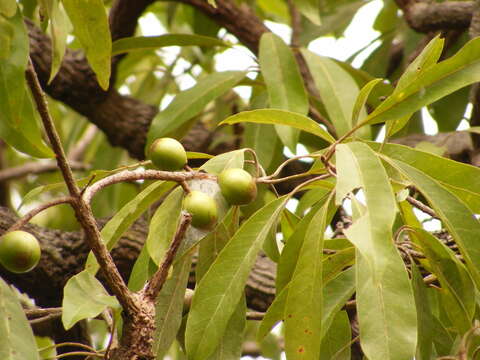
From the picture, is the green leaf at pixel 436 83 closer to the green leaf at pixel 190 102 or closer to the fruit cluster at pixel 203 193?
the fruit cluster at pixel 203 193

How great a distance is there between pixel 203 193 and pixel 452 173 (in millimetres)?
380

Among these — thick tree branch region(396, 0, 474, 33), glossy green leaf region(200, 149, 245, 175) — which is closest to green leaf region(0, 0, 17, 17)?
glossy green leaf region(200, 149, 245, 175)

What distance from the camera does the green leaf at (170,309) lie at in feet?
4.19

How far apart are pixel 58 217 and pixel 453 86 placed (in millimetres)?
2156

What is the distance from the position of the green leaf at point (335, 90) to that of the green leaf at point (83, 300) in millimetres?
879

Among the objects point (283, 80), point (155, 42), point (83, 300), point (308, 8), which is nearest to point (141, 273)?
point (83, 300)

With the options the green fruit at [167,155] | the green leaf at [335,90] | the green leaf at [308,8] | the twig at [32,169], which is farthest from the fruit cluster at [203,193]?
the twig at [32,169]

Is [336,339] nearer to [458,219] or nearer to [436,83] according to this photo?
[458,219]

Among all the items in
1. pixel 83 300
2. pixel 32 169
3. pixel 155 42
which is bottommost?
pixel 83 300

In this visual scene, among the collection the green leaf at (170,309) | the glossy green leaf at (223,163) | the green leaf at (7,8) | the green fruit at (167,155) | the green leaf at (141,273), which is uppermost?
the green leaf at (7,8)

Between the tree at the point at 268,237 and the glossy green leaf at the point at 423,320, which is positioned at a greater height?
the tree at the point at 268,237

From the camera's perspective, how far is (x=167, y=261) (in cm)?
106

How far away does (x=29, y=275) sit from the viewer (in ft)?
5.66

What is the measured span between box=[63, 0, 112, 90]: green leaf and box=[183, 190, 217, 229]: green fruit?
0.24m
